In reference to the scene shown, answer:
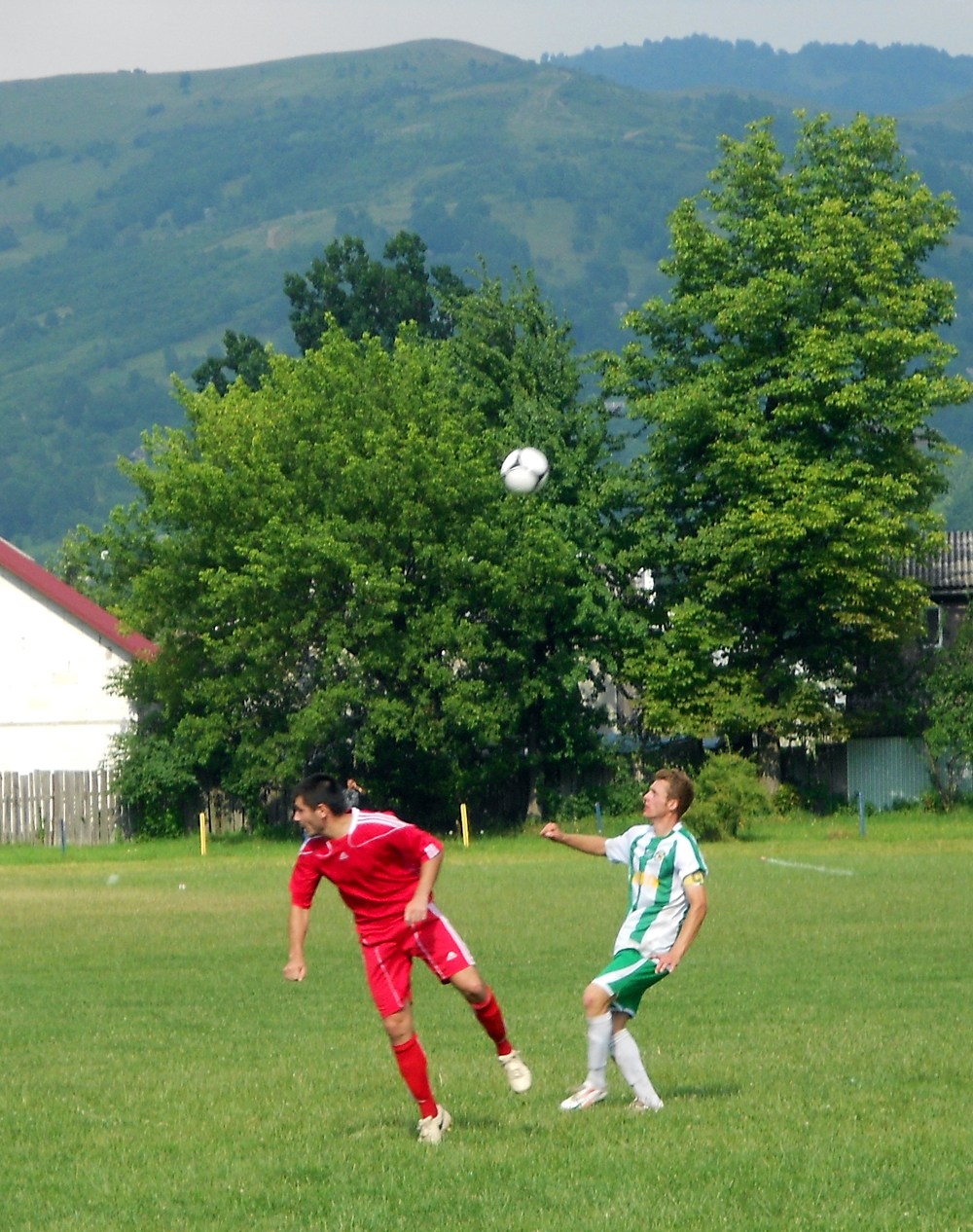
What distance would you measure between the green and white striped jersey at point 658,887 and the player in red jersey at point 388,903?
3.01 feet

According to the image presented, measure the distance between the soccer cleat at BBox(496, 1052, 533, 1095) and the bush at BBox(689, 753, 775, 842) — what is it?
27.0 m

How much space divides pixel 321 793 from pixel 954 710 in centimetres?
3522

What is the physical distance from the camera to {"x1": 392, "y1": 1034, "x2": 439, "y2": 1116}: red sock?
8.81m

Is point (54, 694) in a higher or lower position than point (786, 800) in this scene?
higher

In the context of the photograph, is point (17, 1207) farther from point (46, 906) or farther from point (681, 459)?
point (681, 459)

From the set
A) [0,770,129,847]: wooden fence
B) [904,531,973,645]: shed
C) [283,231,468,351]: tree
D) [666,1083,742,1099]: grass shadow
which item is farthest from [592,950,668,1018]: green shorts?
[283,231,468,351]: tree

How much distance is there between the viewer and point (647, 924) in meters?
9.21

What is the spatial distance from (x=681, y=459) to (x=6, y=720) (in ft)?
62.3

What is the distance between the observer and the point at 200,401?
149 ft

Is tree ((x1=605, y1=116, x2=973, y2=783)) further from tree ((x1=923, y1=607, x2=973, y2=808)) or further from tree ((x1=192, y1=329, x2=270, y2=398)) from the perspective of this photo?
tree ((x1=192, y1=329, x2=270, y2=398))

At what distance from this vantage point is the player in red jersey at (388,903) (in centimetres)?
888

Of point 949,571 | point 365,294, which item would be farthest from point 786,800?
point 365,294

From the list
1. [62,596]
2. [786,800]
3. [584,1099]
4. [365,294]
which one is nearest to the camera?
[584,1099]

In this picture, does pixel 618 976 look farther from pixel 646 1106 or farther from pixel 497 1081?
pixel 497 1081
